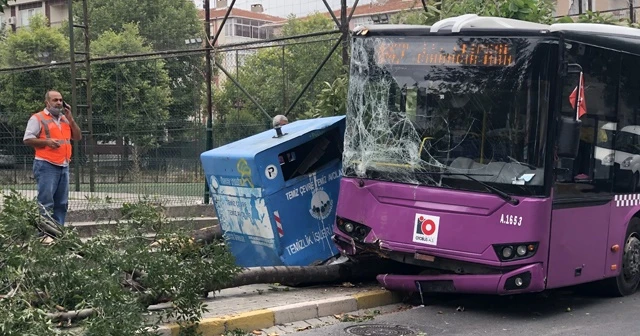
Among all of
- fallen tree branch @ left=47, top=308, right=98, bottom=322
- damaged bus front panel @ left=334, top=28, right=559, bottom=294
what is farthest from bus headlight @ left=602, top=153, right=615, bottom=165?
fallen tree branch @ left=47, top=308, right=98, bottom=322

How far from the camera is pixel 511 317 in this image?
8.30 metres

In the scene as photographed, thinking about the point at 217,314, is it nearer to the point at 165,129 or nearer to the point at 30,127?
the point at 30,127

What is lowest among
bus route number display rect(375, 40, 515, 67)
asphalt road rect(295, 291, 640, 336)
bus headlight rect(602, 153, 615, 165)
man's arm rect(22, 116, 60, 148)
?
asphalt road rect(295, 291, 640, 336)

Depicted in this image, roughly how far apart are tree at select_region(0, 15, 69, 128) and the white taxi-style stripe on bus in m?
27.2

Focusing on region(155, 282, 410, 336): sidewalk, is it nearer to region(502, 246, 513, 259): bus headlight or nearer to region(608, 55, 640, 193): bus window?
region(502, 246, 513, 259): bus headlight

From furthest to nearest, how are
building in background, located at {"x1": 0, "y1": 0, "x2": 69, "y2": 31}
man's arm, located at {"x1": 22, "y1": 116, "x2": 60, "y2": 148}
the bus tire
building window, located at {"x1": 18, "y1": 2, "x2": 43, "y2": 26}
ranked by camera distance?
building window, located at {"x1": 18, "y1": 2, "x2": 43, "y2": 26} → building in background, located at {"x1": 0, "y1": 0, "x2": 69, "y2": 31} → man's arm, located at {"x1": 22, "y1": 116, "x2": 60, "y2": 148} → the bus tire

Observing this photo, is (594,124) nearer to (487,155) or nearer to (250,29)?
(487,155)

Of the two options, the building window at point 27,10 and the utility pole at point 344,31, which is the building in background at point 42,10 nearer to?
the building window at point 27,10

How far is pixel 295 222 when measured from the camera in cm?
898

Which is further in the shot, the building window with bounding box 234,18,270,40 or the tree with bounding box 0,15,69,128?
the building window with bounding box 234,18,270,40

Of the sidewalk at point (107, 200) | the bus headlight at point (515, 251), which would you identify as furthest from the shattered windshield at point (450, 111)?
the sidewalk at point (107, 200)

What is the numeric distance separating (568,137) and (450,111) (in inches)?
48.2

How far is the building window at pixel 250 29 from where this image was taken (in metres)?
82.7

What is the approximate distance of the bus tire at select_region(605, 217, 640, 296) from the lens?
9234 mm
